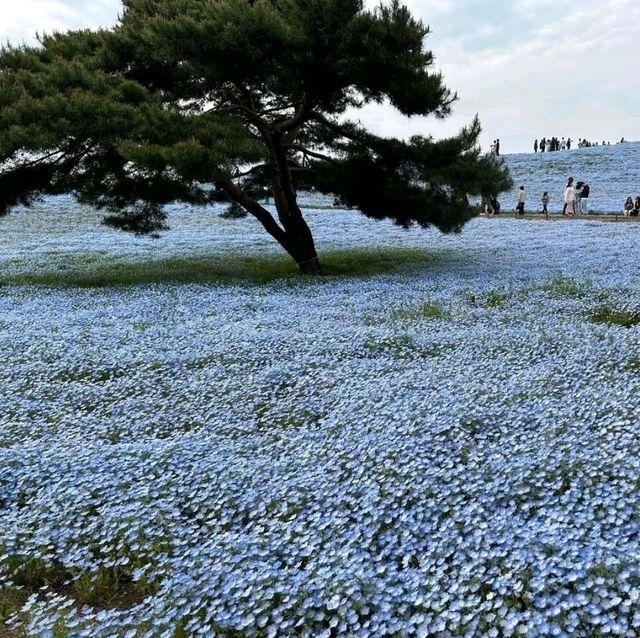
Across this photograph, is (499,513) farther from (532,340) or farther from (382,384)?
(532,340)

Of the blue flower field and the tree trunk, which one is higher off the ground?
the tree trunk

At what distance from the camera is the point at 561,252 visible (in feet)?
48.9

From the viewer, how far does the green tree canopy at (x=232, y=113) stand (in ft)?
35.2

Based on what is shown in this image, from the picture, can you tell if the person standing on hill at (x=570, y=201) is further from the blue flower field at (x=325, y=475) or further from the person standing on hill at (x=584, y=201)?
the blue flower field at (x=325, y=475)

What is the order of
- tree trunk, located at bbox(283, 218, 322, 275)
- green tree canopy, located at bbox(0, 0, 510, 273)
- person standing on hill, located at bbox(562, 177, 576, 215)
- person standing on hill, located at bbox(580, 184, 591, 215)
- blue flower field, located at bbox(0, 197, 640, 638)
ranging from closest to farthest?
blue flower field, located at bbox(0, 197, 640, 638), green tree canopy, located at bbox(0, 0, 510, 273), tree trunk, located at bbox(283, 218, 322, 275), person standing on hill, located at bbox(562, 177, 576, 215), person standing on hill, located at bbox(580, 184, 591, 215)

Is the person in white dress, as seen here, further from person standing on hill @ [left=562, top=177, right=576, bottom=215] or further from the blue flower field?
the blue flower field

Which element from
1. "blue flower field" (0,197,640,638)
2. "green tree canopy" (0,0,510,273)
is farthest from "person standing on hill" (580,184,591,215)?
"blue flower field" (0,197,640,638)

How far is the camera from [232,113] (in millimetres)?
13086

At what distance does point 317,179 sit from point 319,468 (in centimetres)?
1061

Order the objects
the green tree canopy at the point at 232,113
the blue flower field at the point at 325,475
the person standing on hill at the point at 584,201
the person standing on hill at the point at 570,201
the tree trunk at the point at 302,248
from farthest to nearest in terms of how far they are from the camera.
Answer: the person standing on hill at the point at 584,201
the person standing on hill at the point at 570,201
the tree trunk at the point at 302,248
the green tree canopy at the point at 232,113
the blue flower field at the point at 325,475

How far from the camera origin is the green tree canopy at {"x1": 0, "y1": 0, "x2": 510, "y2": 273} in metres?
10.7

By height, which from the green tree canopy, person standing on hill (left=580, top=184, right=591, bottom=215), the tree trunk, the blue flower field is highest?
the green tree canopy

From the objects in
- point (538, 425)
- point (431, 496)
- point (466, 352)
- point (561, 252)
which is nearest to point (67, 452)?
point (431, 496)

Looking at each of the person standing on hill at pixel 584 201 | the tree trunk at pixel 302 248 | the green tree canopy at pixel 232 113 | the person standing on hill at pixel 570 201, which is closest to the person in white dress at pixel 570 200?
the person standing on hill at pixel 570 201
